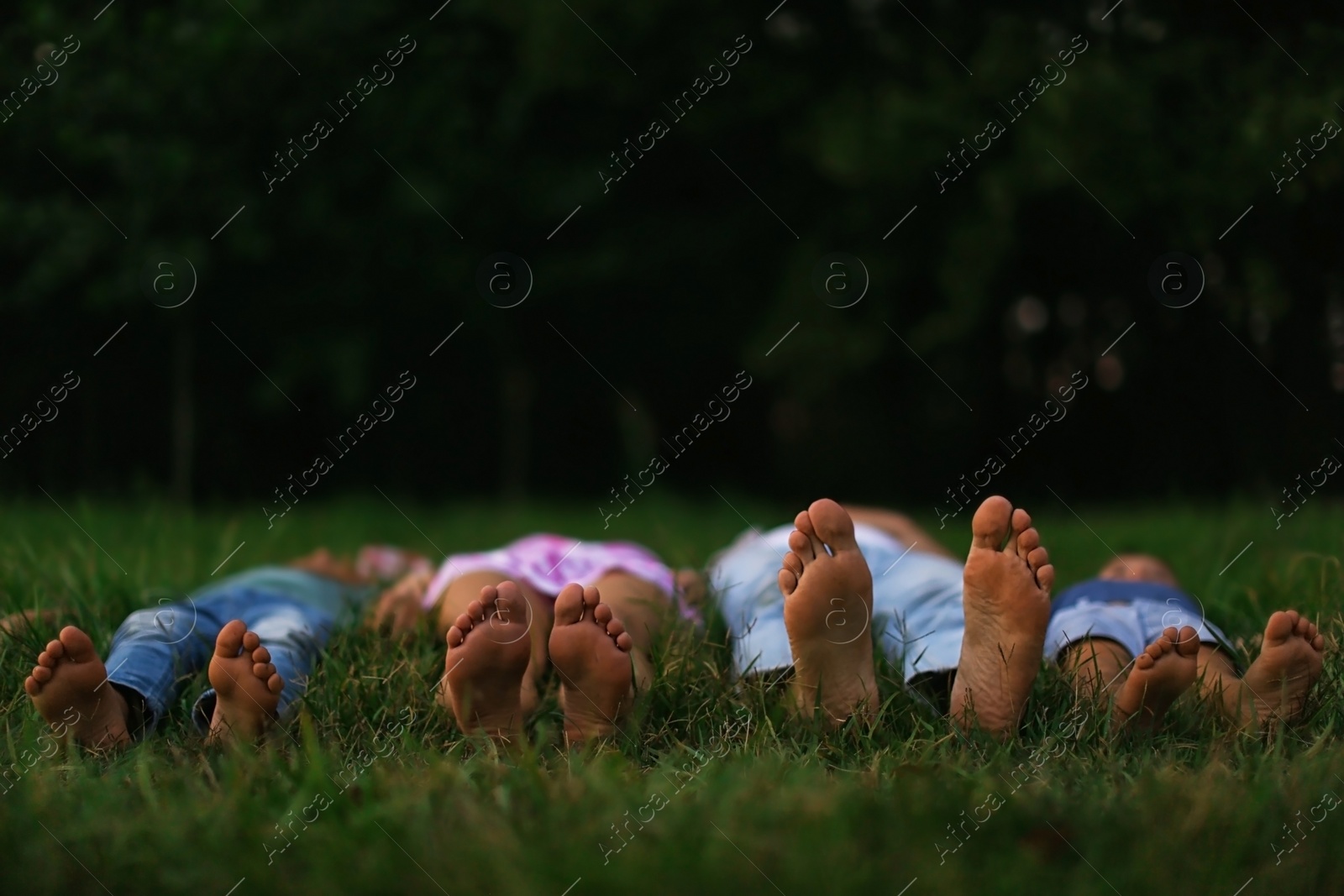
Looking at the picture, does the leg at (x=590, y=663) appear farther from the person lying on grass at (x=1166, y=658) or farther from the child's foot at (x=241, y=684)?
the person lying on grass at (x=1166, y=658)

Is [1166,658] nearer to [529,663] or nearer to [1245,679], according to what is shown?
[1245,679]

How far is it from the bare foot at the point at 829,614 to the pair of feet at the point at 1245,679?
1.20ft

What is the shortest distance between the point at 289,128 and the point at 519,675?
4962 millimetres

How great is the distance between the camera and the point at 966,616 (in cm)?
158

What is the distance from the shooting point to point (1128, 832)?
111 centimetres

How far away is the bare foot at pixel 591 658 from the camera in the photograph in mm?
1508

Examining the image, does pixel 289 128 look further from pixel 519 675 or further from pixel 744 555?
pixel 519 675

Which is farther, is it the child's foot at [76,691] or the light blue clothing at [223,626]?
the light blue clothing at [223,626]

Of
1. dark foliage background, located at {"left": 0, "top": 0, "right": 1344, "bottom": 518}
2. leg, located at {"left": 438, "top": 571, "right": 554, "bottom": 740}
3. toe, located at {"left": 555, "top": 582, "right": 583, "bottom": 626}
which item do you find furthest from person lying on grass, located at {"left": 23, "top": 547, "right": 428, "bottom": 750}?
dark foliage background, located at {"left": 0, "top": 0, "right": 1344, "bottom": 518}

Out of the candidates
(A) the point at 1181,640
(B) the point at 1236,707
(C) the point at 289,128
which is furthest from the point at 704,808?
(C) the point at 289,128

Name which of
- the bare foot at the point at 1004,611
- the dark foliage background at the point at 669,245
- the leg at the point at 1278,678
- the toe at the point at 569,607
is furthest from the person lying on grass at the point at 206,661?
the dark foliage background at the point at 669,245

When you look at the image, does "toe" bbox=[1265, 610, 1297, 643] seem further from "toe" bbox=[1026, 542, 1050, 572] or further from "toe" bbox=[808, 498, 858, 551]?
"toe" bbox=[808, 498, 858, 551]

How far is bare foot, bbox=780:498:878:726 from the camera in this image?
60.2 inches

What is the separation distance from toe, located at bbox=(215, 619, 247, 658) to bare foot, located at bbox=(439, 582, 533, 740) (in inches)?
11.6
